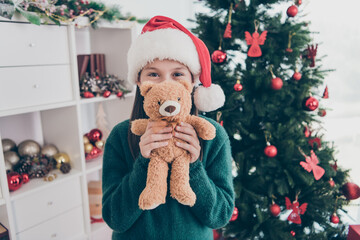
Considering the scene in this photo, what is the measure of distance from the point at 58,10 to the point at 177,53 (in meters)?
0.78

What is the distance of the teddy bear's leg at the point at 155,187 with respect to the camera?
0.67 m

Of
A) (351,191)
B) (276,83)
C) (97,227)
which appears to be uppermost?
(276,83)

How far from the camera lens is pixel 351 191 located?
4.91 ft

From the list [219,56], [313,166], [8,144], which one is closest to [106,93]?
[8,144]

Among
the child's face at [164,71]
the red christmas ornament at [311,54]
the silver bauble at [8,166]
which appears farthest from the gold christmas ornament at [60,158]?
the red christmas ornament at [311,54]

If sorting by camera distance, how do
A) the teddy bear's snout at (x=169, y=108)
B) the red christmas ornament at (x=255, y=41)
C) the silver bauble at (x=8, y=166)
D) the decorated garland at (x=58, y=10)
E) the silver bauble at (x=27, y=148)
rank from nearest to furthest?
1. the teddy bear's snout at (x=169, y=108)
2. the decorated garland at (x=58, y=10)
3. the red christmas ornament at (x=255, y=41)
4. the silver bauble at (x=8, y=166)
5. the silver bauble at (x=27, y=148)

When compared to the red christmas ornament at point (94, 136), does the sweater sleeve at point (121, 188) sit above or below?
above

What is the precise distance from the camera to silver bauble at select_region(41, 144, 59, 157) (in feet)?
5.21

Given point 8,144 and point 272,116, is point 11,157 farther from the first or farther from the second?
point 272,116

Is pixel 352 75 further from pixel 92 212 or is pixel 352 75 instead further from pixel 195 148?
pixel 92 212

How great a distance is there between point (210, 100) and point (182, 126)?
0.14m

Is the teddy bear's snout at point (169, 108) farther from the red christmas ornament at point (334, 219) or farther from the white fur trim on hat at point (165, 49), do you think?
the red christmas ornament at point (334, 219)

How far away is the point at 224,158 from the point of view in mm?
941

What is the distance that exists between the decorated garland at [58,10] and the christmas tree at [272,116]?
52 centimetres
